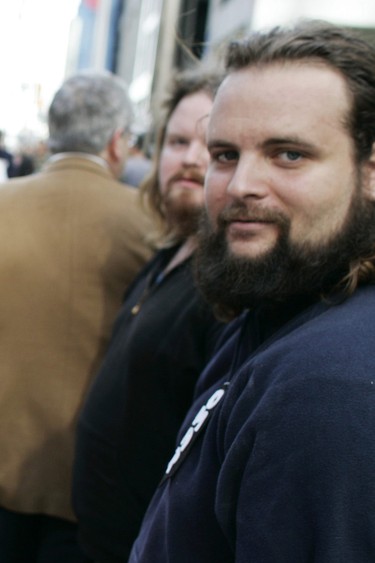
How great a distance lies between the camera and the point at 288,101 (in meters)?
1.54

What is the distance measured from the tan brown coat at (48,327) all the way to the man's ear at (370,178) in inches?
68.2

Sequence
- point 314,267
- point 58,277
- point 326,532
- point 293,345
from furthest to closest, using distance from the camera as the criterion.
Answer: point 58,277 → point 314,267 → point 293,345 → point 326,532

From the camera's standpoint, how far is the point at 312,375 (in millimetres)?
1235

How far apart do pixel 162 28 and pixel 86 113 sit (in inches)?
255

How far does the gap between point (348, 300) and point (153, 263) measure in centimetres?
148

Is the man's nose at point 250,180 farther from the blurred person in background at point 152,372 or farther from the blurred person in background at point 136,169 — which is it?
the blurred person in background at point 136,169

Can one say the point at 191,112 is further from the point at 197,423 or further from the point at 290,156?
the point at 197,423

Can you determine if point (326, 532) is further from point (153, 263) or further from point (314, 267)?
point (153, 263)

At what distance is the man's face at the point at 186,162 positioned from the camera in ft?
8.74

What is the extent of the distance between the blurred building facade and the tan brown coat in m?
0.57

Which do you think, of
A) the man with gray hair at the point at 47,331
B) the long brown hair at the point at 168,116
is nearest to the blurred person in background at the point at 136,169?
the man with gray hair at the point at 47,331

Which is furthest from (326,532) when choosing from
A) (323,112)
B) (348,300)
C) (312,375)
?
(323,112)

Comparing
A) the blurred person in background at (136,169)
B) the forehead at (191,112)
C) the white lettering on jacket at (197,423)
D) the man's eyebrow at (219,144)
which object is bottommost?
the blurred person in background at (136,169)

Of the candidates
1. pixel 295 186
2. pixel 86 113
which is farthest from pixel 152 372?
pixel 86 113
